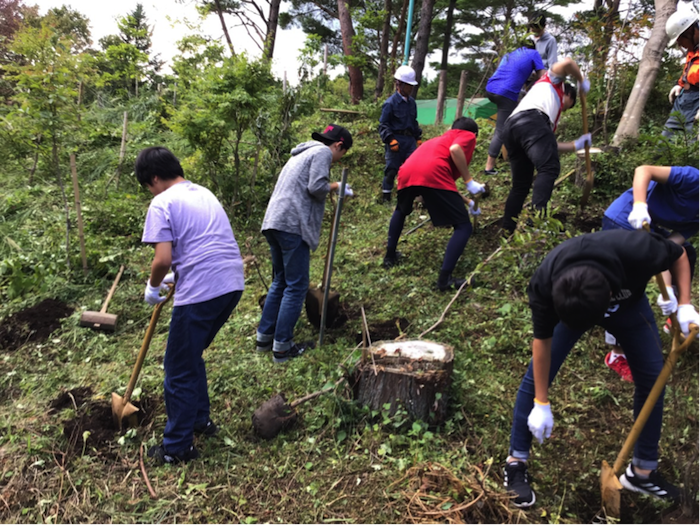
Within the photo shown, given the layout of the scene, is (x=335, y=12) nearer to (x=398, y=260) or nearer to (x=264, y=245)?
(x=264, y=245)

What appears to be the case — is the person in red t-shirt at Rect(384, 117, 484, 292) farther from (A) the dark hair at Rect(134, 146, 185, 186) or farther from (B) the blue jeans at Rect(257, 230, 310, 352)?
(A) the dark hair at Rect(134, 146, 185, 186)

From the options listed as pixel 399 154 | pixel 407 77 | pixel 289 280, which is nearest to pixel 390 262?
pixel 289 280

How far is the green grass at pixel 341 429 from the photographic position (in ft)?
6.51

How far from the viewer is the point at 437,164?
3.74 m

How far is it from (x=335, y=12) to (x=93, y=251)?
14.2m

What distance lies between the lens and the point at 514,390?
267 cm

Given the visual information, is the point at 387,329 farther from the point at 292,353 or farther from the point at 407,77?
the point at 407,77

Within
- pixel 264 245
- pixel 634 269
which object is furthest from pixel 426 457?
pixel 264 245

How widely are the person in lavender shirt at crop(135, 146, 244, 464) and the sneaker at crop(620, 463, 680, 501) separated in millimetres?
2144

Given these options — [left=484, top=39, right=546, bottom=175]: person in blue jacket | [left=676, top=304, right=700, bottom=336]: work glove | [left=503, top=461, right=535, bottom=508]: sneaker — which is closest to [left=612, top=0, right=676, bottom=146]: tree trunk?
[left=484, top=39, right=546, bottom=175]: person in blue jacket

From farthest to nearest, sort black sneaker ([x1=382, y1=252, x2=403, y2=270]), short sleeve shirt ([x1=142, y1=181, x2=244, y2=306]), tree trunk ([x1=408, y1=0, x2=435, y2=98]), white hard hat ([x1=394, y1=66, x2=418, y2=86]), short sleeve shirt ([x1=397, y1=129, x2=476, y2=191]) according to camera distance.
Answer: tree trunk ([x1=408, y1=0, x2=435, y2=98]) < white hard hat ([x1=394, y1=66, x2=418, y2=86]) < black sneaker ([x1=382, y1=252, x2=403, y2=270]) < short sleeve shirt ([x1=397, y1=129, x2=476, y2=191]) < short sleeve shirt ([x1=142, y1=181, x2=244, y2=306])

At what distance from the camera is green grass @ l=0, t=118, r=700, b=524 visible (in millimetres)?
1985

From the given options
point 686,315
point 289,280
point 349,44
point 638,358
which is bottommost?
point 289,280

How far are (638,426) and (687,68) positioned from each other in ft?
12.5
